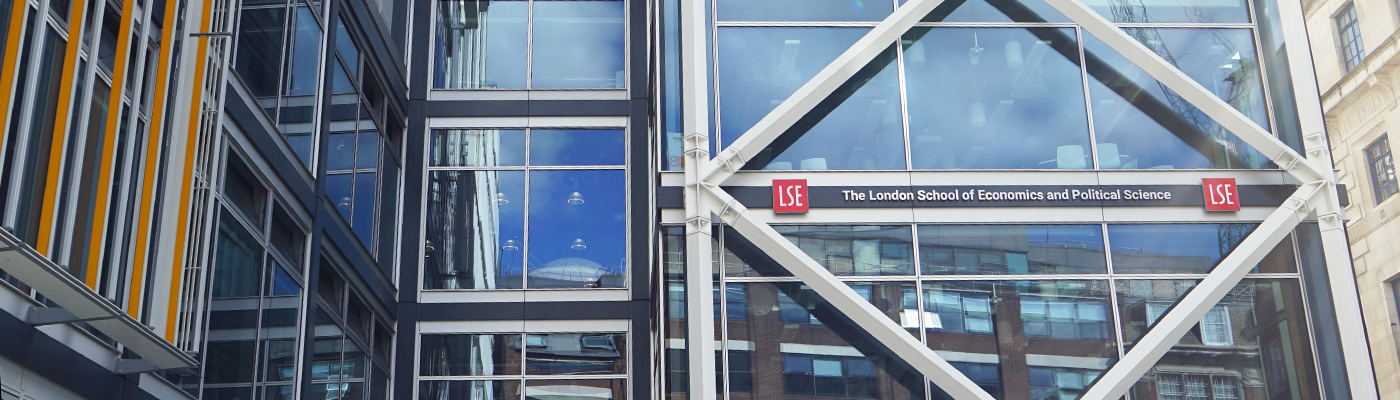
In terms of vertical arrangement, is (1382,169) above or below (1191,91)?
above

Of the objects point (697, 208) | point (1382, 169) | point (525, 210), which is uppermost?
point (1382, 169)

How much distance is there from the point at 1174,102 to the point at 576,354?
39.6ft

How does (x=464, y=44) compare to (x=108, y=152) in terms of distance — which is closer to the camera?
(x=108, y=152)

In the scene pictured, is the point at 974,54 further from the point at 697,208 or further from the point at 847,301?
the point at 697,208

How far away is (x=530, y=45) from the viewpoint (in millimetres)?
27328

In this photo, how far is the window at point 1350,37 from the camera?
47562 millimetres

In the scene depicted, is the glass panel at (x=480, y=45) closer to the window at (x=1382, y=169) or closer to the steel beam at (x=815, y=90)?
the steel beam at (x=815, y=90)

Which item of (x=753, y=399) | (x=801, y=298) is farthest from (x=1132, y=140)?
(x=753, y=399)

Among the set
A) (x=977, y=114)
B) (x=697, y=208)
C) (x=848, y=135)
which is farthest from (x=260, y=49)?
(x=977, y=114)

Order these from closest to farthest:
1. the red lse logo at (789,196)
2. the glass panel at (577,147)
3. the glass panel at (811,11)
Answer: the red lse logo at (789,196), the glass panel at (811,11), the glass panel at (577,147)

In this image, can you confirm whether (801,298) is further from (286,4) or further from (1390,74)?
(1390,74)

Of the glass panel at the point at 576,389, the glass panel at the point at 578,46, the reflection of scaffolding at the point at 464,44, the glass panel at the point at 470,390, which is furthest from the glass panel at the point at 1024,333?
the reflection of scaffolding at the point at 464,44

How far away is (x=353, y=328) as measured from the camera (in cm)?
2172

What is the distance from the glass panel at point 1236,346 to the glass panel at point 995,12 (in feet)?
13.5
